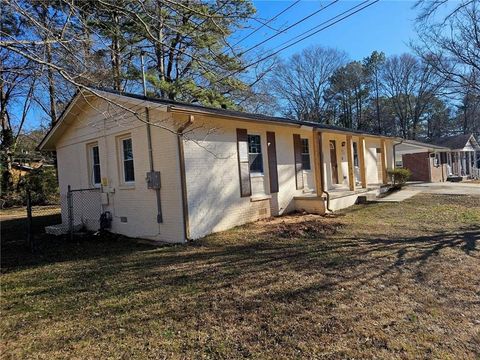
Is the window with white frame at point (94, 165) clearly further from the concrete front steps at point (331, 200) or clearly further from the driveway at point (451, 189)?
the driveway at point (451, 189)

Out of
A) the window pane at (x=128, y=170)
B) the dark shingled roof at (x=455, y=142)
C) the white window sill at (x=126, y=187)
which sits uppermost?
the dark shingled roof at (x=455, y=142)

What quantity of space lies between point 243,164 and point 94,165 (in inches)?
204

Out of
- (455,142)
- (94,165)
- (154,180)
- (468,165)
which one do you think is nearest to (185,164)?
(154,180)

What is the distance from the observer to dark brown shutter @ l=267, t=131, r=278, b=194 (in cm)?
1067

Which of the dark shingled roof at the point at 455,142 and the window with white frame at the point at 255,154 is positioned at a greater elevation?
the dark shingled roof at the point at 455,142

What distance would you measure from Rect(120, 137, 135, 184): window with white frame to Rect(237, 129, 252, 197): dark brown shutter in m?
3.01

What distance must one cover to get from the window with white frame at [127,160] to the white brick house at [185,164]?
1.1 inches

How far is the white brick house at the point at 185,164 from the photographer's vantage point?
8.23 meters

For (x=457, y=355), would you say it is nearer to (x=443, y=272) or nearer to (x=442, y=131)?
(x=443, y=272)

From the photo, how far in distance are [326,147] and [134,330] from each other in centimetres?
1207

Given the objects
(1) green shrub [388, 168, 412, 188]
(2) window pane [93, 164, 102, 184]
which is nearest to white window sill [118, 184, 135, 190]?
(2) window pane [93, 164, 102, 184]

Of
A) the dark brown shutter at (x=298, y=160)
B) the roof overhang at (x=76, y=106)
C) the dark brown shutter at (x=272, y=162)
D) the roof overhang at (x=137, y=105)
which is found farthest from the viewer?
the dark brown shutter at (x=298, y=160)

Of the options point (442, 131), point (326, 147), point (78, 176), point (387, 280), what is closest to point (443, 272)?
point (387, 280)

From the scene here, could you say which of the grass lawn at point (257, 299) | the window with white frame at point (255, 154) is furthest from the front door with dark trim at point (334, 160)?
the grass lawn at point (257, 299)
